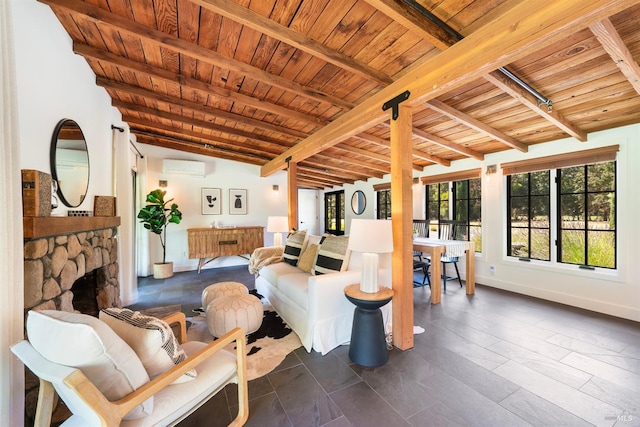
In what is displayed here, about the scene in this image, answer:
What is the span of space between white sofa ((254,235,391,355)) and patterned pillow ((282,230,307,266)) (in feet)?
1.87

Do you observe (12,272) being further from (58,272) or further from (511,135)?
(511,135)

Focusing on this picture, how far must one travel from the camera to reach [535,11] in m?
1.33

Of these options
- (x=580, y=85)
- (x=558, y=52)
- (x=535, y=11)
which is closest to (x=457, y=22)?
(x=535, y=11)

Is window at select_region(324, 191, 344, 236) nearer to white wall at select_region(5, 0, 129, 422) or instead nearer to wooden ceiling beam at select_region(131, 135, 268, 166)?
wooden ceiling beam at select_region(131, 135, 268, 166)

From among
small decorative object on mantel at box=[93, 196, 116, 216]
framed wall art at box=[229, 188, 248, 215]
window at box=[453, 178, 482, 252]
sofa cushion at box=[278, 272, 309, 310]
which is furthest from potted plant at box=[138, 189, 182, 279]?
window at box=[453, 178, 482, 252]

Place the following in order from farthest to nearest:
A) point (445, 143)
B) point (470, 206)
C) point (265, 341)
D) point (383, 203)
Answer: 1. point (383, 203)
2. point (470, 206)
3. point (445, 143)
4. point (265, 341)

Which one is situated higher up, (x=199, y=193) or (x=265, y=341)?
(x=199, y=193)

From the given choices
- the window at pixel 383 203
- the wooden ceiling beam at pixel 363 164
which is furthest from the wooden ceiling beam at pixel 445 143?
the window at pixel 383 203

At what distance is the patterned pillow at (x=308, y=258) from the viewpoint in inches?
117

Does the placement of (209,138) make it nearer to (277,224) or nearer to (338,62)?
(277,224)

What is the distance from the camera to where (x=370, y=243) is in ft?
6.49

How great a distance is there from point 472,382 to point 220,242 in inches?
191

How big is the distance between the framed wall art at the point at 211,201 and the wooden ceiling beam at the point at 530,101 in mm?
5386

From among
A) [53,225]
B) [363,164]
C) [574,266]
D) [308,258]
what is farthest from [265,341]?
[574,266]
